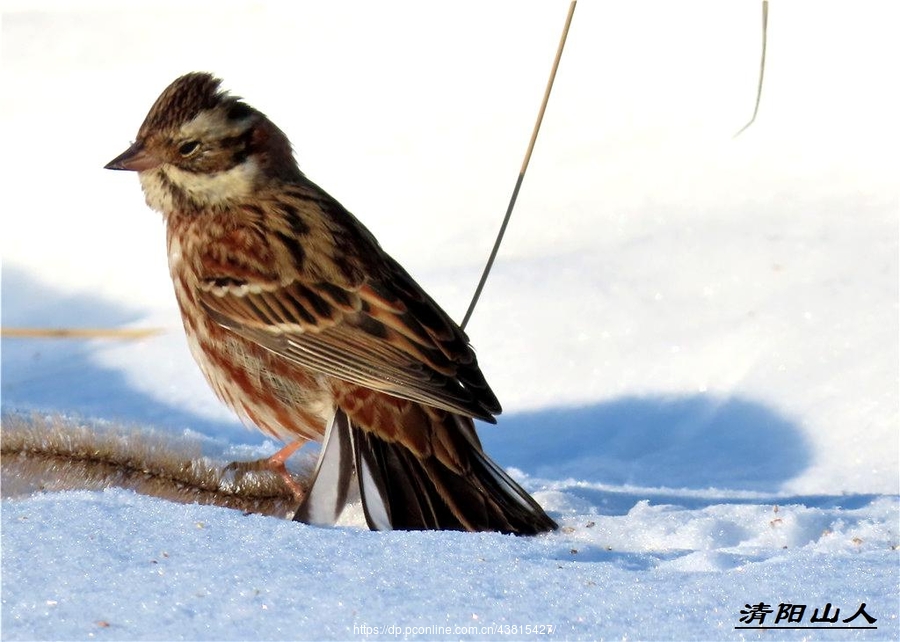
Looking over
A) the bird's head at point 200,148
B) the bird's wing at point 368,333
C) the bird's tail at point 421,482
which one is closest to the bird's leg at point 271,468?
the bird's tail at point 421,482

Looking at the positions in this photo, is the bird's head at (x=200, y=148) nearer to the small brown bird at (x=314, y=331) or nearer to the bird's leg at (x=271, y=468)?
the small brown bird at (x=314, y=331)

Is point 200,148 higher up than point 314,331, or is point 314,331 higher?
point 200,148

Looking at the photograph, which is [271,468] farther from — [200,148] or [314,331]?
[200,148]

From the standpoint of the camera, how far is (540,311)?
568 cm

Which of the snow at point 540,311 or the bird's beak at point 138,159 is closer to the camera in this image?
the snow at point 540,311

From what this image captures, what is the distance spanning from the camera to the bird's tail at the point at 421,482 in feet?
11.7

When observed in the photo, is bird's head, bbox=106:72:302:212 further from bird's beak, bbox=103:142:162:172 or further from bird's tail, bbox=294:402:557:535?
bird's tail, bbox=294:402:557:535

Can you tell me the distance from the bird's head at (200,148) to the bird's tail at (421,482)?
90 cm

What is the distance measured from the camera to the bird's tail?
3566 mm

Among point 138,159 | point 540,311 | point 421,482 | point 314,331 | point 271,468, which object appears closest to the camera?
point 421,482

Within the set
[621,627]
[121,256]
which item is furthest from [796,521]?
[121,256]

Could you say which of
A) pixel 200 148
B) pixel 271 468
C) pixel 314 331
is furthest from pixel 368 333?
pixel 200 148

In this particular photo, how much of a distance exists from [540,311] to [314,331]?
183 cm

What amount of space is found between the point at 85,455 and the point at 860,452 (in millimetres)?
2541
